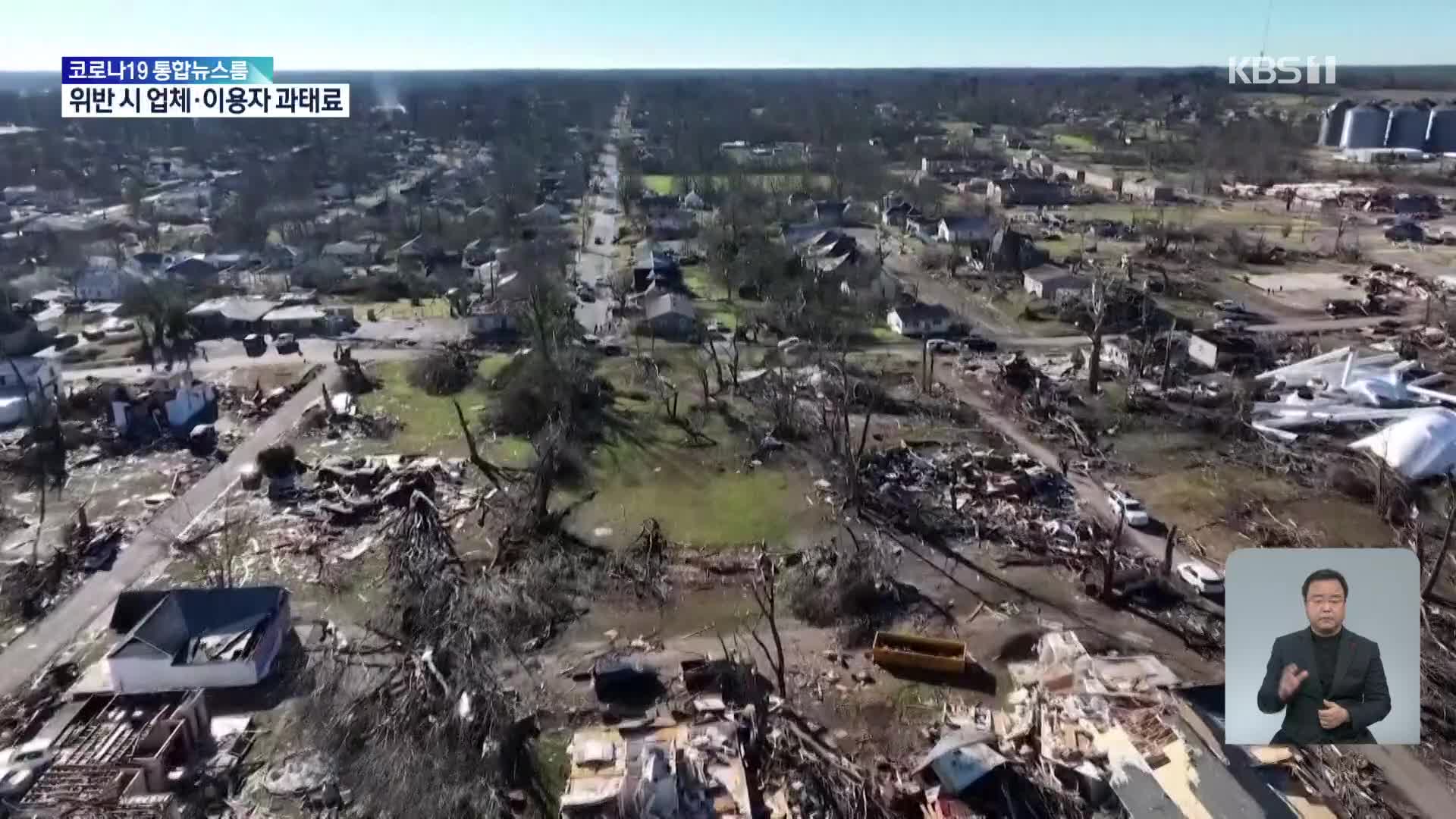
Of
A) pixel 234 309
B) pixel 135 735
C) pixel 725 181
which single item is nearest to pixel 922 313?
pixel 234 309

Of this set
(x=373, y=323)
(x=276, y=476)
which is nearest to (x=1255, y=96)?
(x=373, y=323)

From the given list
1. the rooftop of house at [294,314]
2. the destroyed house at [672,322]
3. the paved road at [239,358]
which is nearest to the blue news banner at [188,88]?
the rooftop of house at [294,314]

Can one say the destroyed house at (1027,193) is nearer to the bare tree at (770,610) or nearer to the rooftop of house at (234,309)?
the rooftop of house at (234,309)

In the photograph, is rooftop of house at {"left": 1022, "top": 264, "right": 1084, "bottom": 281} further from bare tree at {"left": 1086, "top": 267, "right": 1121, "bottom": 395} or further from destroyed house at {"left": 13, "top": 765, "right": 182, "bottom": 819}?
destroyed house at {"left": 13, "top": 765, "right": 182, "bottom": 819}

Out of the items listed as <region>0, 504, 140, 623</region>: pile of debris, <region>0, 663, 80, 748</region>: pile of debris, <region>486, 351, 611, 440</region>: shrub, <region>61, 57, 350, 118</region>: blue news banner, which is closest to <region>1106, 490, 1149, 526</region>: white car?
<region>486, 351, 611, 440</region>: shrub

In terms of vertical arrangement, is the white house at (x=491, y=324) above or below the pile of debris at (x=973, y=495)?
above

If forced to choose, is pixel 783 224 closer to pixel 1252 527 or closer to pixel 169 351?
pixel 169 351
